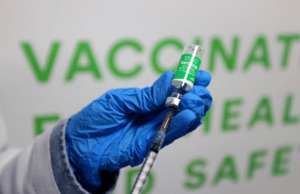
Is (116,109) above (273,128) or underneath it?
underneath

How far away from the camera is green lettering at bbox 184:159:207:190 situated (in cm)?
140

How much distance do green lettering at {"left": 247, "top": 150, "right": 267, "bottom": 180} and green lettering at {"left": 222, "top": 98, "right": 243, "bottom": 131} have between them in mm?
270

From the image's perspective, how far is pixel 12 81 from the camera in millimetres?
976

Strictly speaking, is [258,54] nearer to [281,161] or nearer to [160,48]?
[160,48]

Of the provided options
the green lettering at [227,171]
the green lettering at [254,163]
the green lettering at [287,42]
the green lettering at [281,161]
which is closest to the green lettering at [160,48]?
the green lettering at [287,42]

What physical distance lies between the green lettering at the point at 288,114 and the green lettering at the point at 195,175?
57cm

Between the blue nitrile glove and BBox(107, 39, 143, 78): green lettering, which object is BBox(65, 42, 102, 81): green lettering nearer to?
BBox(107, 39, 143, 78): green lettering

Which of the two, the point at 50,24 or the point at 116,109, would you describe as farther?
the point at 50,24

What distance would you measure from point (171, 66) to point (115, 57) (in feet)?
0.89

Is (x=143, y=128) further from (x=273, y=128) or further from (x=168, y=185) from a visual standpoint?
(x=273, y=128)

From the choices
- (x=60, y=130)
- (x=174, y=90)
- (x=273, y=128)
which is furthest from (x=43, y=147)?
(x=273, y=128)

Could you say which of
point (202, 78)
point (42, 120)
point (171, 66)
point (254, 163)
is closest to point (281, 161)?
point (254, 163)

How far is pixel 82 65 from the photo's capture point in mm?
1048

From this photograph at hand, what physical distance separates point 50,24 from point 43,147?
1.66ft
